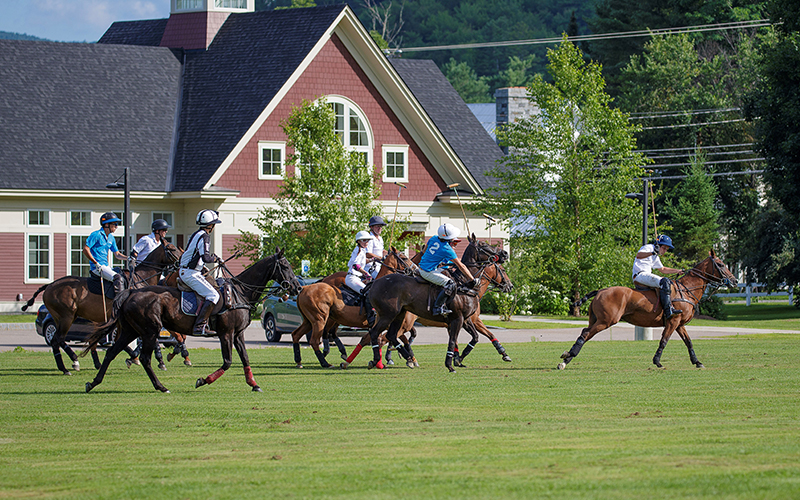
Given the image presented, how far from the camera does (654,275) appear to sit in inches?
798

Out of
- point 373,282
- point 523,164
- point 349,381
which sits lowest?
point 349,381


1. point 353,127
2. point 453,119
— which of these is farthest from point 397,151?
point 453,119

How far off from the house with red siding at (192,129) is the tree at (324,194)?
541 cm

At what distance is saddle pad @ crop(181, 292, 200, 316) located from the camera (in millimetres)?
15969

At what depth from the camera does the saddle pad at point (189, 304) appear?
52.4 ft

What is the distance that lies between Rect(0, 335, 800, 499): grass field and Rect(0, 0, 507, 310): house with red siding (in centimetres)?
2096

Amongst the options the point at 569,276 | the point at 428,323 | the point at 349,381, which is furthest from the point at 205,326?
the point at 569,276

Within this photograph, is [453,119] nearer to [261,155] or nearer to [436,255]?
[261,155]

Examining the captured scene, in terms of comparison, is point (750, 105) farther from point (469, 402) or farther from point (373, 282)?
point (469, 402)

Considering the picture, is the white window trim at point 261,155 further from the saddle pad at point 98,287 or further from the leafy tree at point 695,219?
the saddle pad at point 98,287

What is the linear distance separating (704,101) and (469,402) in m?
53.1

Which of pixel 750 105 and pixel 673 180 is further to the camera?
pixel 673 180

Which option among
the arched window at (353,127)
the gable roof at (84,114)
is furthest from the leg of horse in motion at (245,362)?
the arched window at (353,127)

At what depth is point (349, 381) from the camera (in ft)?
57.3
